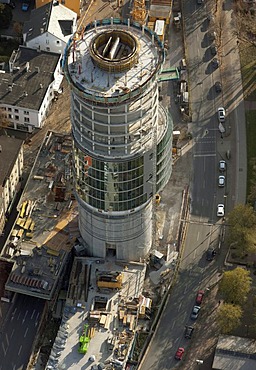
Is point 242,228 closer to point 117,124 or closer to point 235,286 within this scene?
point 235,286

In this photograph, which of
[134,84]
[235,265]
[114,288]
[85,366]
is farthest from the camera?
[235,265]

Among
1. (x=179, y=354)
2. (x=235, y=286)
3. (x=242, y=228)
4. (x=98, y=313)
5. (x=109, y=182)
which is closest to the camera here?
(x=109, y=182)

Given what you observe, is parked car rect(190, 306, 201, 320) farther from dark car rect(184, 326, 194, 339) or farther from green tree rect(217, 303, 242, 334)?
green tree rect(217, 303, 242, 334)

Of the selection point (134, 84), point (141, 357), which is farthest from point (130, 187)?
point (141, 357)

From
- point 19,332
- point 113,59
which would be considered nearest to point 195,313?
point 19,332

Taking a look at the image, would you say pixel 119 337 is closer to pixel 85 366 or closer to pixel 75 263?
pixel 85 366

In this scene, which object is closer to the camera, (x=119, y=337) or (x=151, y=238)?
(x=119, y=337)
